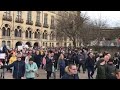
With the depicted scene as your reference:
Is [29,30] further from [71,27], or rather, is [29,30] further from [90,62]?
[90,62]

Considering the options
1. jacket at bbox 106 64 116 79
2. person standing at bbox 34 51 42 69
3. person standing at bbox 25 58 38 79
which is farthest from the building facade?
jacket at bbox 106 64 116 79

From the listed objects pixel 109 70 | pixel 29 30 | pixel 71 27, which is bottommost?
pixel 109 70

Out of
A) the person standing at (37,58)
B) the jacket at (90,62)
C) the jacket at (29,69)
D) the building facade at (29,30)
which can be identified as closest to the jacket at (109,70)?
the jacket at (29,69)

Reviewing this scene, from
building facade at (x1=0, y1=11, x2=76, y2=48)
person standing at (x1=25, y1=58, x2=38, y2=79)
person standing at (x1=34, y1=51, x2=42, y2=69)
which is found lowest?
person standing at (x1=34, y1=51, x2=42, y2=69)

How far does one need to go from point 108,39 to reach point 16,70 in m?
14.9

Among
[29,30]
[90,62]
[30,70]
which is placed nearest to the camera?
[30,70]

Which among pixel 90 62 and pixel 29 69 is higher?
pixel 29 69

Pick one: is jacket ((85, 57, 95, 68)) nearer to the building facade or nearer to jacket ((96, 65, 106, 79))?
jacket ((96, 65, 106, 79))

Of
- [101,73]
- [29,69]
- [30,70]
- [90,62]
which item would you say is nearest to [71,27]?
[90,62]

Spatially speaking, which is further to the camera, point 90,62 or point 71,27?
point 71,27

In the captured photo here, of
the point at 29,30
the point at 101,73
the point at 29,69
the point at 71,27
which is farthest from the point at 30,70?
the point at 29,30

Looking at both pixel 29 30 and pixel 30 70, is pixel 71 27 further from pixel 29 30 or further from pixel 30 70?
pixel 30 70

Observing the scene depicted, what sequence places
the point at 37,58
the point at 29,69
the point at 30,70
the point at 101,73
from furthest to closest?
1. the point at 37,58
2. the point at 29,69
3. the point at 30,70
4. the point at 101,73
